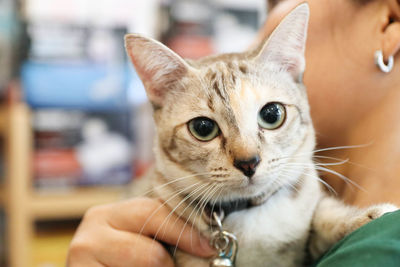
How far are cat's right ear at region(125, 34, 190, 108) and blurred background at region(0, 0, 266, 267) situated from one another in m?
1.33

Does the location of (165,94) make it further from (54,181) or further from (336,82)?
(54,181)

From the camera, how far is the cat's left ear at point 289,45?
37.5 inches

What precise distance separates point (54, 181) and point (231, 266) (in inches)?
66.5

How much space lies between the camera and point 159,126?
1064mm

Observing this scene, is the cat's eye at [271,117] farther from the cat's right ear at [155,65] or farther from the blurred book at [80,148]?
the blurred book at [80,148]

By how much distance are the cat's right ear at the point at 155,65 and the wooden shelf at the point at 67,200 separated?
55.8 inches

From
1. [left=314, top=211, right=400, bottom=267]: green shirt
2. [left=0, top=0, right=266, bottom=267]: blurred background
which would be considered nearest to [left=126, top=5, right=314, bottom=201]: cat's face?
[left=314, top=211, right=400, bottom=267]: green shirt

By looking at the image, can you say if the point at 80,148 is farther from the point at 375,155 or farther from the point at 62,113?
the point at 375,155

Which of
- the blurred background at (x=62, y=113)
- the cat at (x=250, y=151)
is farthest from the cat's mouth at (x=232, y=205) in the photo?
the blurred background at (x=62, y=113)

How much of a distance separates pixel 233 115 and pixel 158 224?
1.05 ft

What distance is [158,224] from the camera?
95 cm

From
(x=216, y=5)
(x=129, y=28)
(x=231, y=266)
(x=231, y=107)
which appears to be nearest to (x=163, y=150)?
(x=231, y=107)

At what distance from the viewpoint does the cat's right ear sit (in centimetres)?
98

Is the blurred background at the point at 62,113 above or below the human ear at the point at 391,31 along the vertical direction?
below
